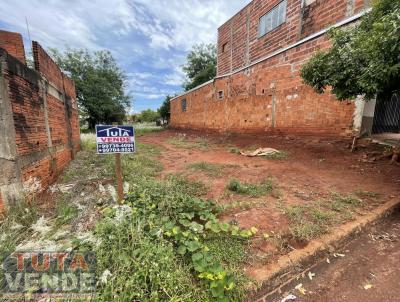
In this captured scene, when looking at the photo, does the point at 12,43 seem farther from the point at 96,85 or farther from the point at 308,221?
the point at 96,85

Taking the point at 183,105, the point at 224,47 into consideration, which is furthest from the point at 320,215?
the point at 183,105

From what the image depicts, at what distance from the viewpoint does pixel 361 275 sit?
179 cm

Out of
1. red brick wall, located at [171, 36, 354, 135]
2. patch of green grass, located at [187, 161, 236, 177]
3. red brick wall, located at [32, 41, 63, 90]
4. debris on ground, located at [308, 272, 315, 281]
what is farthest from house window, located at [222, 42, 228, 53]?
debris on ground, located at [308, 272, 315, 281]

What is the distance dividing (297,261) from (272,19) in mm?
10997

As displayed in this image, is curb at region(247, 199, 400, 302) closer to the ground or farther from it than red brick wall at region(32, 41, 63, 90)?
closer to the ground

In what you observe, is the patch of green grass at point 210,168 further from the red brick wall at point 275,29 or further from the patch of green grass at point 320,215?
the red brick wall at point 275,29

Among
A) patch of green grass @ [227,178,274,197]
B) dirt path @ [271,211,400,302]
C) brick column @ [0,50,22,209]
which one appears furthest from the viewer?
patch of green grass @ [227,178,274,197]

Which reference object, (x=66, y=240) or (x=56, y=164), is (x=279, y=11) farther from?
(x=66, y=240)

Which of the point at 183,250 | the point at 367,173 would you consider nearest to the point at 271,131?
the point at 367,173

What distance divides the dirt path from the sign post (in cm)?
225

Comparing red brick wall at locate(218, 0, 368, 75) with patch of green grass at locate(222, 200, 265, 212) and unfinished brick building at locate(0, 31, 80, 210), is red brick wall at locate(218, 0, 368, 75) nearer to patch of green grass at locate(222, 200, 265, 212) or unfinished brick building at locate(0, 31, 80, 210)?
patch of green grass at locate(222, 200, 265, 212)

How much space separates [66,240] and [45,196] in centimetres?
179

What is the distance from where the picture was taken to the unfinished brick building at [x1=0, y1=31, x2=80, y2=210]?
8.69ft

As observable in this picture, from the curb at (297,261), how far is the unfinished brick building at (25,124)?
3.31m
